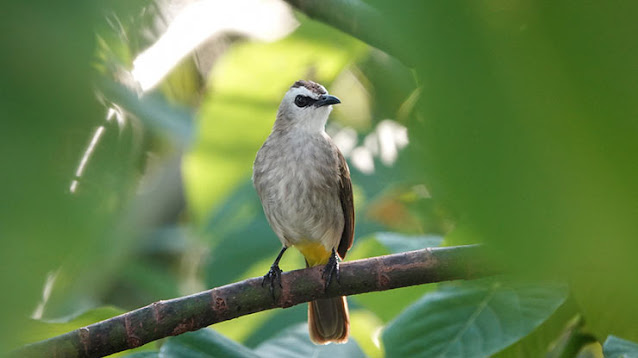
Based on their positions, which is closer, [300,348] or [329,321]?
[300,348]

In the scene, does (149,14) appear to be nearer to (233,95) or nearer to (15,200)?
(15,200)

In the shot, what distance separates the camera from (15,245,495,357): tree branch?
173cm

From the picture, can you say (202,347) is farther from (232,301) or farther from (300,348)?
(300,348)

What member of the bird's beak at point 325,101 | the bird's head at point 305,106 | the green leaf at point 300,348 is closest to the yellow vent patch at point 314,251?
the bird's head at point 305,106

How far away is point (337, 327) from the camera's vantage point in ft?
10.2

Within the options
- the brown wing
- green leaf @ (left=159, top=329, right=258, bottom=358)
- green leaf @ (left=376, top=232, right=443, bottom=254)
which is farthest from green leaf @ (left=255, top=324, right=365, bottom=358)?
the brown wing

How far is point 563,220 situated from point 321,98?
351cm

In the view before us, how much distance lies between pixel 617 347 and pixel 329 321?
157 centimetres

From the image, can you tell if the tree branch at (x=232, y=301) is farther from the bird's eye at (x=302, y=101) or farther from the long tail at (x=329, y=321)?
the bird's eye at (x=302, y=101)

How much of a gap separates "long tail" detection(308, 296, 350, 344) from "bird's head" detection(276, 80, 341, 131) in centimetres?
93

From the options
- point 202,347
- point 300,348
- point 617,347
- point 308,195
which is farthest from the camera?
point 308,195

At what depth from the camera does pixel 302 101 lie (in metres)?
3.74

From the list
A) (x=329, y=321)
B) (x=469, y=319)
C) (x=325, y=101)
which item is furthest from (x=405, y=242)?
(x=325, y=101)

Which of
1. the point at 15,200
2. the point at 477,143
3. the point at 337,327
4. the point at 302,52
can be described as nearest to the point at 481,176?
the point at 477,143
